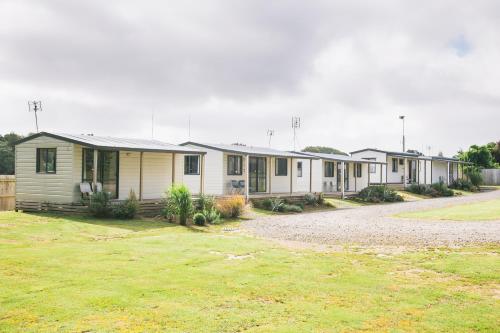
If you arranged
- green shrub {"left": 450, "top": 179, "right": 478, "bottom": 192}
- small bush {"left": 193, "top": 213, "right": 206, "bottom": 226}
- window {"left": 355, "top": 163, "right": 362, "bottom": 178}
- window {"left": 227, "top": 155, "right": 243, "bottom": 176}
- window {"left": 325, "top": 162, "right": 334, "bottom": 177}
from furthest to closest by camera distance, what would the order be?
1. green shrub {"left": 450, "top": 179, "right": 478, "bottom": 192}
2. window {"left": 355, "top": 163, "right": 362, "bottom": 178}
3. window {"left": 325, "top": 162, "right": 334, "bottom": 177}
4. window {"left": 227, "top": 155, "right": 243, "bottom": 176}
5. small bush {"left": 193, "top": 213, "right": 206, "bottom": 226}

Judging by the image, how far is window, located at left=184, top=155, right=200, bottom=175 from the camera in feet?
89.5

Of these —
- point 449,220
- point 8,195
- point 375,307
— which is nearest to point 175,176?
point 8,195

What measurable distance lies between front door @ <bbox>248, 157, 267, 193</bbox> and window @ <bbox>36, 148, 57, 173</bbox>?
12.6 meters

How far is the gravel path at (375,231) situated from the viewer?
44.5ft

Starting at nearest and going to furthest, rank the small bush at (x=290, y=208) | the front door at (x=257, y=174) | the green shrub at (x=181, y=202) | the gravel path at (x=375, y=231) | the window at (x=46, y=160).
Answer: the gravel path at (x=375, y=231), the green shrub at (x=181, y=202), the window at (x=46, y=160), the small bush at (x=290, y=208), the front door at (x=257, y=174)

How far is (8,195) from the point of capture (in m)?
23.3

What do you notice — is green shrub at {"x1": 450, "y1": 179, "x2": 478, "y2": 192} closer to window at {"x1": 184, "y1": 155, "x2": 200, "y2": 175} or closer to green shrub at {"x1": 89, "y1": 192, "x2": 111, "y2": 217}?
window at {"x1": 184, "y1": 155, "x2": 200, "y2": 175}

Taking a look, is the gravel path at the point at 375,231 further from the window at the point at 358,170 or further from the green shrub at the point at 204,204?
the window at the point at 358,170

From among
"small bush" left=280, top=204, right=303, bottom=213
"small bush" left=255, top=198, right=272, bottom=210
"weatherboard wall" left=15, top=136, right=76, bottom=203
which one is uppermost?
"weatherboard wall" left=15, top=136, right=76, bottom=203

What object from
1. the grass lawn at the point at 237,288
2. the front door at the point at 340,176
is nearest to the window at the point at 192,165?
the front door at the point at 340,176

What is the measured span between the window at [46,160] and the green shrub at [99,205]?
2810 mm

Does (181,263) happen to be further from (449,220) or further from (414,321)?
(449,220)

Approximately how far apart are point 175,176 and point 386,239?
44.3 feet

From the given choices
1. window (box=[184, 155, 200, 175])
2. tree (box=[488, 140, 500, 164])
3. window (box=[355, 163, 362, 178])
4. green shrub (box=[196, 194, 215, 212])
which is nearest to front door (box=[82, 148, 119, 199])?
green shrub (box=[196, 194, 215, 212])
